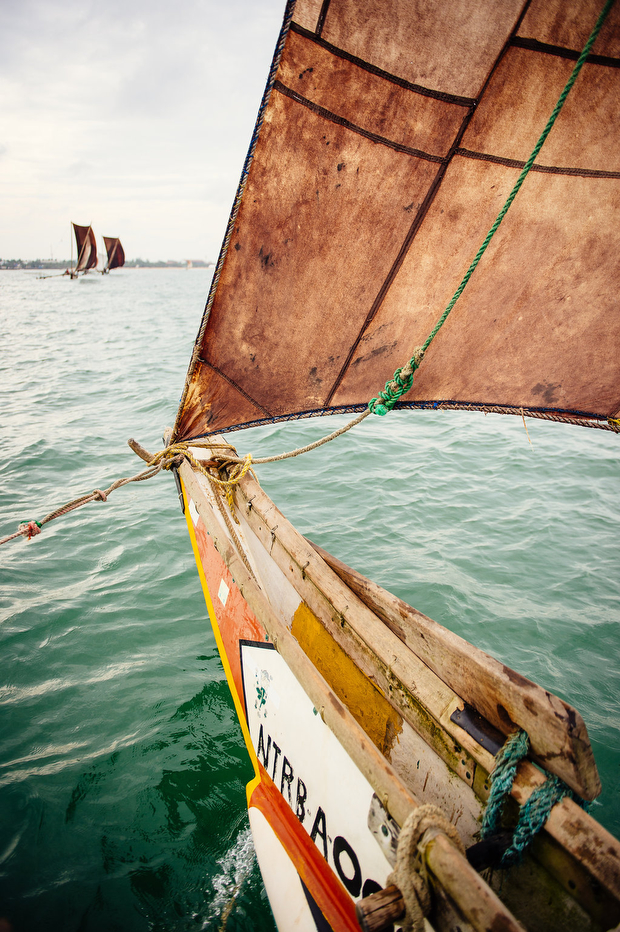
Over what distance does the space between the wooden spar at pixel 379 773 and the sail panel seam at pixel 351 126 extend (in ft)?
7.53

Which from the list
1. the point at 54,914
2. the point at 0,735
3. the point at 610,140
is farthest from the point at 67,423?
the point at 610,140

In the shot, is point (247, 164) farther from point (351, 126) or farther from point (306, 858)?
point (306, 858)

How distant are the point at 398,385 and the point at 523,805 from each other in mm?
1891

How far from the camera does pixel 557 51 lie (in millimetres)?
1832

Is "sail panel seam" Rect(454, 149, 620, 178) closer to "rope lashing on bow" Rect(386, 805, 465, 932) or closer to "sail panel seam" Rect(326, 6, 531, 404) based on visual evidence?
"sail panel seam" Rect(326, 6, 531, 404)

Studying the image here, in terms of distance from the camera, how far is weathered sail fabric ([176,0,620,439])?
5.99 feet

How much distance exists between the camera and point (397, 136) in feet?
6.93

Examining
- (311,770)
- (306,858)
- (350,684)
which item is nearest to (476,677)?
(350,684)

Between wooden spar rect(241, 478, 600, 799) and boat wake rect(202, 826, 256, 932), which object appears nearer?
wooden spar rect(241, 478, 600, 799)

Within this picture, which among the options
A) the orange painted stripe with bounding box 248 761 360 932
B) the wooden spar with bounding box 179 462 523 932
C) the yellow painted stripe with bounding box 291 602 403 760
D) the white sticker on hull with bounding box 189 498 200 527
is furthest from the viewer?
the white sticker on hull with bounding box 189 498 200 527

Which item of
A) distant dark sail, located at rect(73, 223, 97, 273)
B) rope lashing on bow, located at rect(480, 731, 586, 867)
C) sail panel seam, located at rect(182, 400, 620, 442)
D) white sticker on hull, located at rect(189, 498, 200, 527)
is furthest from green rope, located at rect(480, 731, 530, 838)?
distant dark sail, located at rect(73, 223, 97, 273)

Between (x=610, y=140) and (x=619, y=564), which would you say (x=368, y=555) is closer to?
(x=619, y=564)

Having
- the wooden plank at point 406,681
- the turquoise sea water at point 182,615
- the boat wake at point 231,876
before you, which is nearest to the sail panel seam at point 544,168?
the wooden plank at point 406,681

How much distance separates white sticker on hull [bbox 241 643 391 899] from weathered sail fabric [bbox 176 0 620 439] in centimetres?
176
